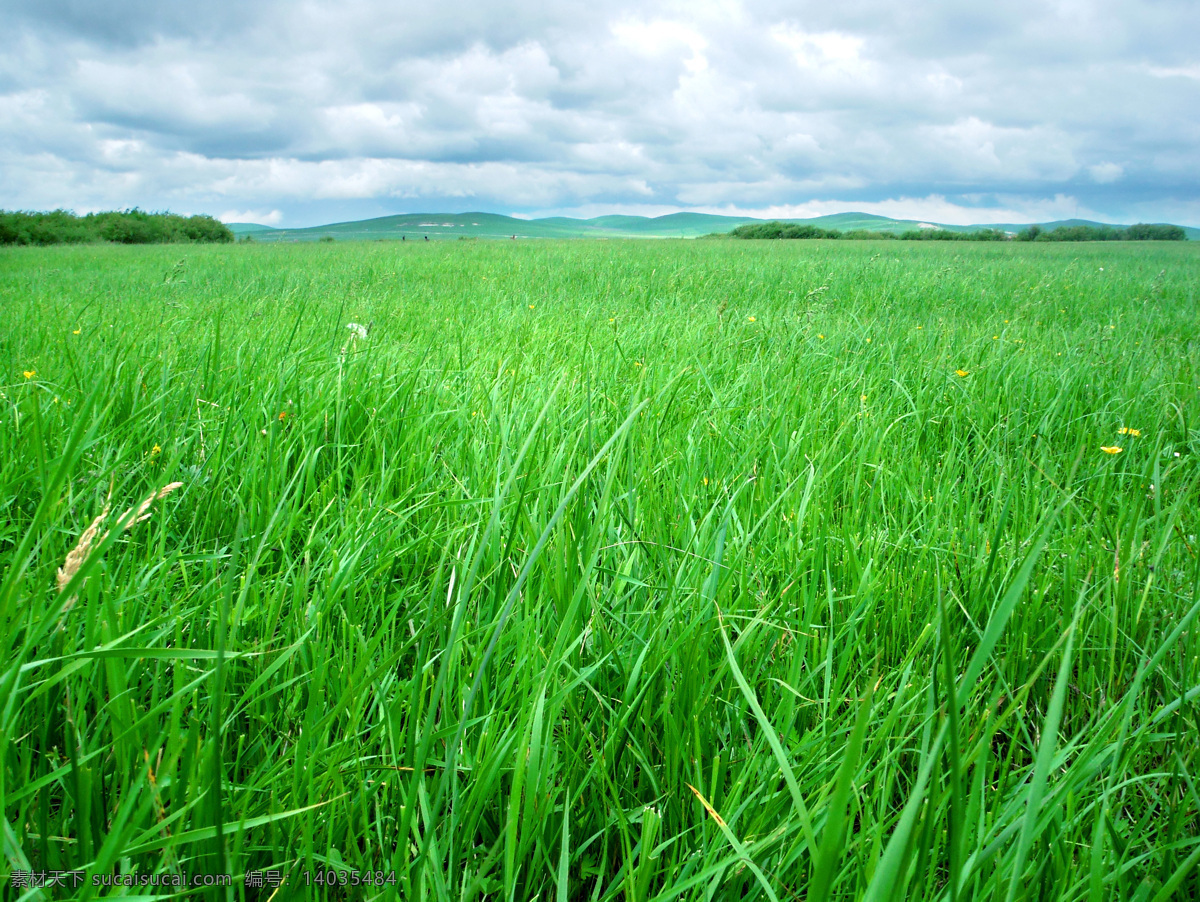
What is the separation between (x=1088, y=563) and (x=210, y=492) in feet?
5.96

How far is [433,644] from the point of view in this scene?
981mm

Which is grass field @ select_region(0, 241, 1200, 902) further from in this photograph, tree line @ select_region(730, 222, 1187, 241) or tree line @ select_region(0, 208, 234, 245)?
tree line @ select_region(730, 222, 1187, 241)

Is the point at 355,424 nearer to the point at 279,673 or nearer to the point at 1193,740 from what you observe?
the point at 279,673

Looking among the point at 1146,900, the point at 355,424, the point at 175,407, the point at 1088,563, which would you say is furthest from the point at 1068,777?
the point at 175,407

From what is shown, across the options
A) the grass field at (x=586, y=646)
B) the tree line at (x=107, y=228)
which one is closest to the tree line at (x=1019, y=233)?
the tree line at (x=107, y=228)

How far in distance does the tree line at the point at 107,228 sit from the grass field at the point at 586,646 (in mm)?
36125

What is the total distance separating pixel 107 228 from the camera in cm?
3612

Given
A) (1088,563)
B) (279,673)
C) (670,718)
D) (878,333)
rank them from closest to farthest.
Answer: (670,718) < (279,673) < (1088,563) < (878,333)

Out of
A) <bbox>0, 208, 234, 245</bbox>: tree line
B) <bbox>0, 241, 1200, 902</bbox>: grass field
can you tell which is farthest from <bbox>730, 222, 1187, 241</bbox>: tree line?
<bbox>0, 241, 1200, 902</bbox>: grass field

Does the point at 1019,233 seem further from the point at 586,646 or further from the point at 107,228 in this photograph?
the point at 107,228

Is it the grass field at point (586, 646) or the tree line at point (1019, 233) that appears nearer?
the grass field at point (586, 646)

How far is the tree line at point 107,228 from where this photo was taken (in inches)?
1222

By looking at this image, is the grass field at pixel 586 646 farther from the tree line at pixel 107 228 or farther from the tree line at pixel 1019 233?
the tree line at pixel 1019 233

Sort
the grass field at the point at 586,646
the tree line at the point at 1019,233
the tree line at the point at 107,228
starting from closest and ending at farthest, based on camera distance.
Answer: the grass field at the point at 586,646
the tree line at the point at 107,228
the tree line at the point at 1019,233
